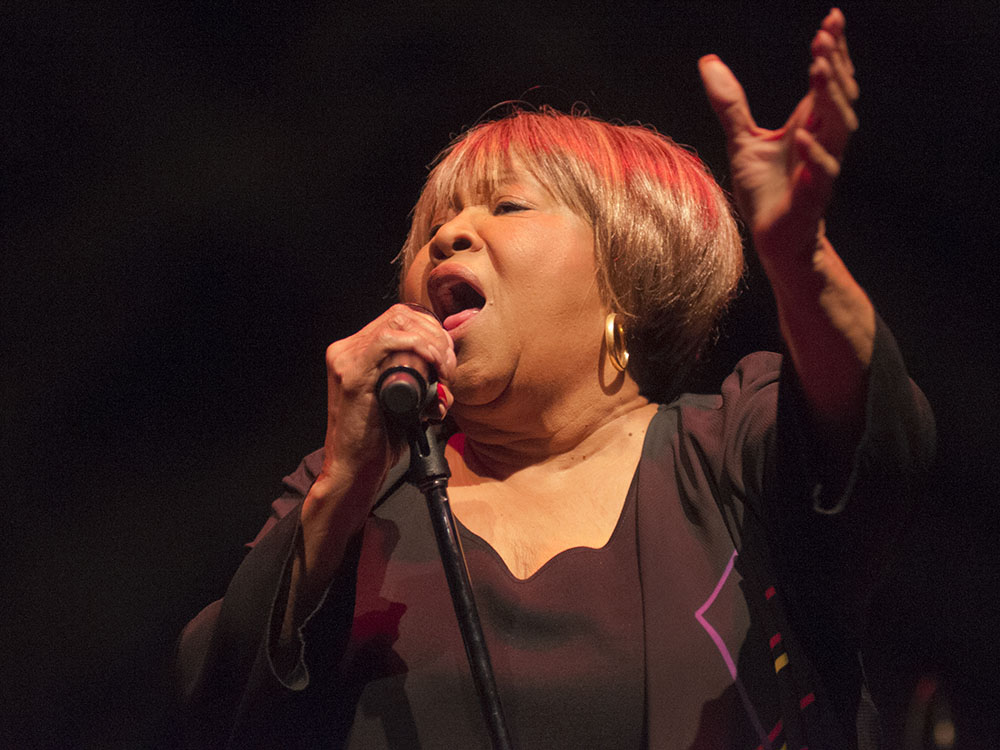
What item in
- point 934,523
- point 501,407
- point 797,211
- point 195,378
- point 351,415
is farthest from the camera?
point 195,378

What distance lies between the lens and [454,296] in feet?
5.25

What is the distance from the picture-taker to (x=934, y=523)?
70.7 inches

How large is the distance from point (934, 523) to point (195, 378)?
1.40 metres

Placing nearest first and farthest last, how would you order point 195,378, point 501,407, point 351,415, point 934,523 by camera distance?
point 351,415 → point 501,407 → point 934,523 → point 195,378

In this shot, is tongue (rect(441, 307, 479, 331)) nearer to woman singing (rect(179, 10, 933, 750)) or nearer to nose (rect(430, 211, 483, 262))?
woman singing (rect(179, 10, 933, 750))

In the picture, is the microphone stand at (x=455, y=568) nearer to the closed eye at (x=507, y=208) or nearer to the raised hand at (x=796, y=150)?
the raised hand at (x=796, y=150)

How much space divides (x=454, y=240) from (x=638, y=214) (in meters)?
0.31

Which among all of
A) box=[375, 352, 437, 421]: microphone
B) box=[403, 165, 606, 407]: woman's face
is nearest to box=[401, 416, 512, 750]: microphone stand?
box=[375, 352, 437, 421]: microphone

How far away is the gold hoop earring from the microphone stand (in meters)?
0.49

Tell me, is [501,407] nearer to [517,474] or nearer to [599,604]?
[517,474]

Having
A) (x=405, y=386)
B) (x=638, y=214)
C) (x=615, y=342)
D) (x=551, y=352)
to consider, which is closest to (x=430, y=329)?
(x=405, y=386)

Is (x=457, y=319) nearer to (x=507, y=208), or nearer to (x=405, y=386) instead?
(x=507, y=208)

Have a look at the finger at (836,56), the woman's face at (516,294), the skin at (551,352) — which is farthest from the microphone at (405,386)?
the finger at (836,56)

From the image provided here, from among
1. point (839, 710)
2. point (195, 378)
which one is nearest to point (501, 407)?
point (839, 710)
